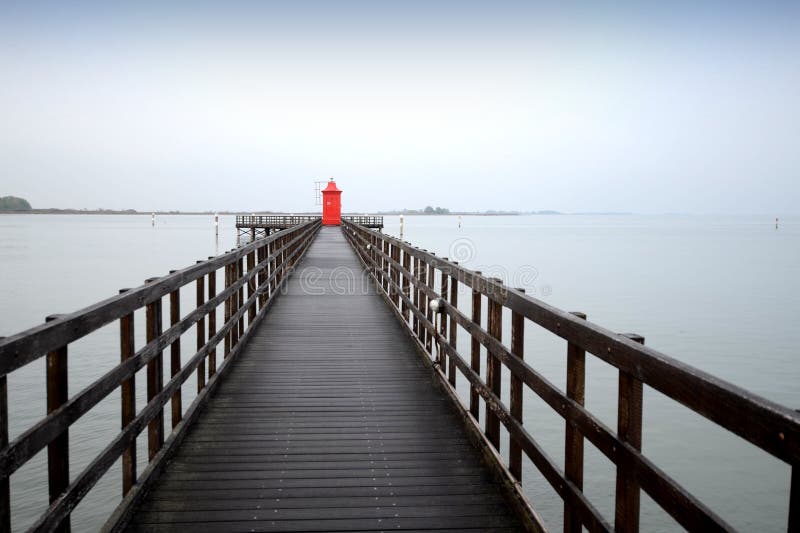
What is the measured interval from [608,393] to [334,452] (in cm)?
853

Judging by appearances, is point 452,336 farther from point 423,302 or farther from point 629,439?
point 629,439

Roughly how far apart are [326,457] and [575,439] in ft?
6.13

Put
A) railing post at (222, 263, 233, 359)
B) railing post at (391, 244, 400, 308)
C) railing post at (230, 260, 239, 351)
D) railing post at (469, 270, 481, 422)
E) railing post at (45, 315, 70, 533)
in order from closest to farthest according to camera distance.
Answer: railing post at (45, 315, 70, 533) → railing post at (469, 270, 481, 422) → railing post at (222, 263, 233, 359) → railing post at (230, 260, 239, 351) → railing post at (391, 244, 400, 308)

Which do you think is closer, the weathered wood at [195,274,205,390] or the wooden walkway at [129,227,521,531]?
the wooden walkway at [129,227,521,531]

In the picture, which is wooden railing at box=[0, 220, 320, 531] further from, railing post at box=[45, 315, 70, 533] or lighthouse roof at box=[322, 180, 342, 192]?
lighthouse roof at box=[322, 180, 342, 192]

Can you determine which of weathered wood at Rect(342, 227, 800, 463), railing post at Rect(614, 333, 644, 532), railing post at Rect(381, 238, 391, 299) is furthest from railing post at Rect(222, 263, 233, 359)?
railing post at Rect(381, 238, 391, 299)

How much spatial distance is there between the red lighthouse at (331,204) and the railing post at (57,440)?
4468cm

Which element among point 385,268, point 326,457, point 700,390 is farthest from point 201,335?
point 385,268

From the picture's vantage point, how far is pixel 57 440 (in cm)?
252

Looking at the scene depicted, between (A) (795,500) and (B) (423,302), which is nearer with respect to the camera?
(A) (795,500)

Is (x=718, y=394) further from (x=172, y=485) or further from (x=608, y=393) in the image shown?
(x=608, y=393)

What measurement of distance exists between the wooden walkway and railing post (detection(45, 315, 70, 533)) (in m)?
0.73

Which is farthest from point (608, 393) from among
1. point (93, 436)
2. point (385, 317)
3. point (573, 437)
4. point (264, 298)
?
point (573, 437)

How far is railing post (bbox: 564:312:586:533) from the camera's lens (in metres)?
2.83
